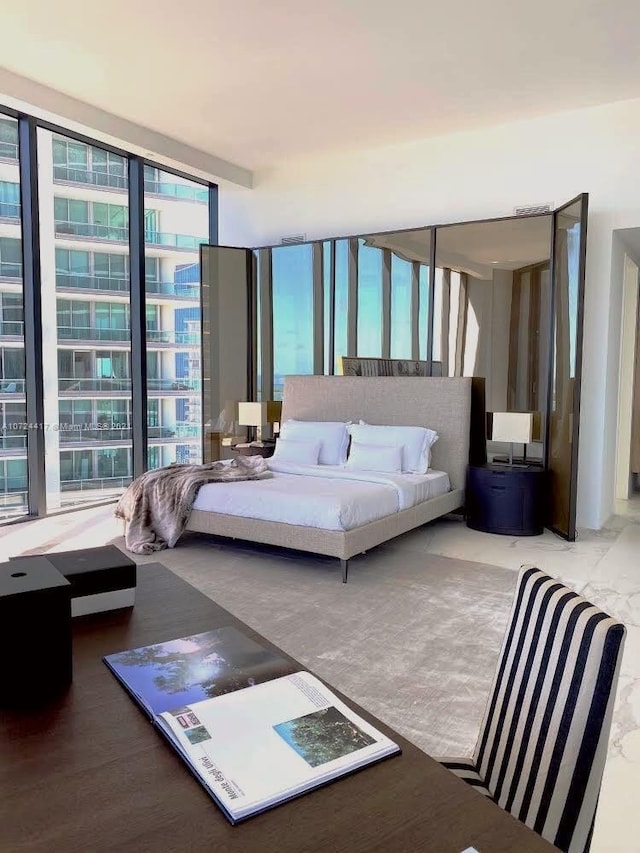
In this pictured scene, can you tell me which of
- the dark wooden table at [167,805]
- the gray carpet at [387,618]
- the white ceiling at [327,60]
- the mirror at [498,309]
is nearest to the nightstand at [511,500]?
the mirror at [498,309]

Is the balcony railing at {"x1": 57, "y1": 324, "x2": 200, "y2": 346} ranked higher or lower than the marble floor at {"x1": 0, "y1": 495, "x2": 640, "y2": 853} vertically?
higher

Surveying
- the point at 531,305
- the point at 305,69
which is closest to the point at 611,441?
the point at 531,305

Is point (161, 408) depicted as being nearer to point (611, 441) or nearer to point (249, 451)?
point (249, 451)

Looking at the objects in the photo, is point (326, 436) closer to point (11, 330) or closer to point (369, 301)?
point (369, 301)

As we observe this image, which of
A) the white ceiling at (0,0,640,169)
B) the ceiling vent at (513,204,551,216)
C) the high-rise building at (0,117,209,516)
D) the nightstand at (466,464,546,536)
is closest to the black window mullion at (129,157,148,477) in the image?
the high-rise building at (0,117,209,516)

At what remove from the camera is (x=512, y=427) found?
5551mm

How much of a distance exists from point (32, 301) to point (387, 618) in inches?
159

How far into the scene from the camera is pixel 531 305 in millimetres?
5734

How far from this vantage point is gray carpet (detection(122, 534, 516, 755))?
259 centimetres

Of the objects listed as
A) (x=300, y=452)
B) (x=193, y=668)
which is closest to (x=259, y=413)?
(x=300, y=452)

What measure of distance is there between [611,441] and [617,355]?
0.78 m

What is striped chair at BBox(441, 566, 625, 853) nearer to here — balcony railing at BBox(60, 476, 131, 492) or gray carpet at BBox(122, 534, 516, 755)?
gray carpet at BBox(122, 534, 516, 755)

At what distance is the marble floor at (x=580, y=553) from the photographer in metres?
2.42

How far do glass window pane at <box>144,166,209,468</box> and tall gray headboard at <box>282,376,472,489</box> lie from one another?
1.18 metres
